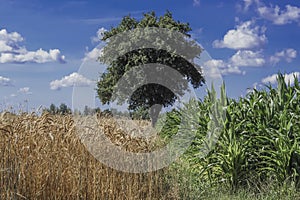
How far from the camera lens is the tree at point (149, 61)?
22.2 m

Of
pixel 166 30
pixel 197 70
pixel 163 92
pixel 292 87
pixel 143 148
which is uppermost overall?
pixel 166 30

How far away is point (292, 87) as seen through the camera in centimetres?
689

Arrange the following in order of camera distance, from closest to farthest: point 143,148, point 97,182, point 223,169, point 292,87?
point 97,182 → point 143,148 → point 223,169 → point 292,87

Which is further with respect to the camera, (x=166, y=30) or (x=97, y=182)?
(x=166, y=30)

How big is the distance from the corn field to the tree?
47.3 ft

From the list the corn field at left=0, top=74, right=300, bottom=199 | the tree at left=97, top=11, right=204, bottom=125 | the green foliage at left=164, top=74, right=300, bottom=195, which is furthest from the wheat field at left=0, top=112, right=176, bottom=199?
the tree at left=97, top=11, right=204, bottom=125

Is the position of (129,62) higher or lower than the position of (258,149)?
higher

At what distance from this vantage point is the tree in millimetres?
22234

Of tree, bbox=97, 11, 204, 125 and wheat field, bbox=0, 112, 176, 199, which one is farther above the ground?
tree, bbox=97, 11, 204, 125

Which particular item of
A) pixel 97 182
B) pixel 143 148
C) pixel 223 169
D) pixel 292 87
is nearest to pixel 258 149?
pixel 223 169

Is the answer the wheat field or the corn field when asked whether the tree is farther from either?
the wheat field

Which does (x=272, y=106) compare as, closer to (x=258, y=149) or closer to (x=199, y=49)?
(x=258, y=149)

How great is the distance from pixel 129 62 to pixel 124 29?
10.4ft

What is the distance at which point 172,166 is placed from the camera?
22.8 feet
